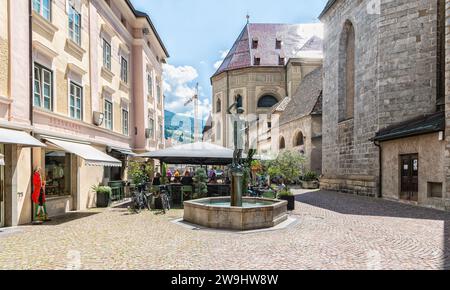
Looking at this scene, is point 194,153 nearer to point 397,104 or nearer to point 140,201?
point 140,201

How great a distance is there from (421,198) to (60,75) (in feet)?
53.0

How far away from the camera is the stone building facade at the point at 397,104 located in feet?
46.2

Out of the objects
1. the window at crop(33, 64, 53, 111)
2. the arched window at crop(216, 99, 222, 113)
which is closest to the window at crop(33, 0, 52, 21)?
the window at crop(33, 64, 53, 111)

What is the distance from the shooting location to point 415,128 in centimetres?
1442

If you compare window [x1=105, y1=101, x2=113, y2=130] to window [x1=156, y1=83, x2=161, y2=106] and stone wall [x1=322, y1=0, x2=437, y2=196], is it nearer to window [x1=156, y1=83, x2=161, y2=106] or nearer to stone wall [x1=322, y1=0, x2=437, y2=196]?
window [x1=156, y1=83, x2=161, y2=106]

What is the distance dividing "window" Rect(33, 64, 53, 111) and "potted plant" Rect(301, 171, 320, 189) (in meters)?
20.7

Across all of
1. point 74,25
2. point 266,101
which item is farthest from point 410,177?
point 266,101

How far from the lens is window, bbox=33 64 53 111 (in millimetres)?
10961

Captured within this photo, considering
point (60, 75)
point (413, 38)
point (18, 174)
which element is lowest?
point (18, 174)

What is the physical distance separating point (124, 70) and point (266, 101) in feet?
109

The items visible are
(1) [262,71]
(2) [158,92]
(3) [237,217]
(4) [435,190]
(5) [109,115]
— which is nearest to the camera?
(3) [237,217]

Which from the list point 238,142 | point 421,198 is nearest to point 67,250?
point 238,142
